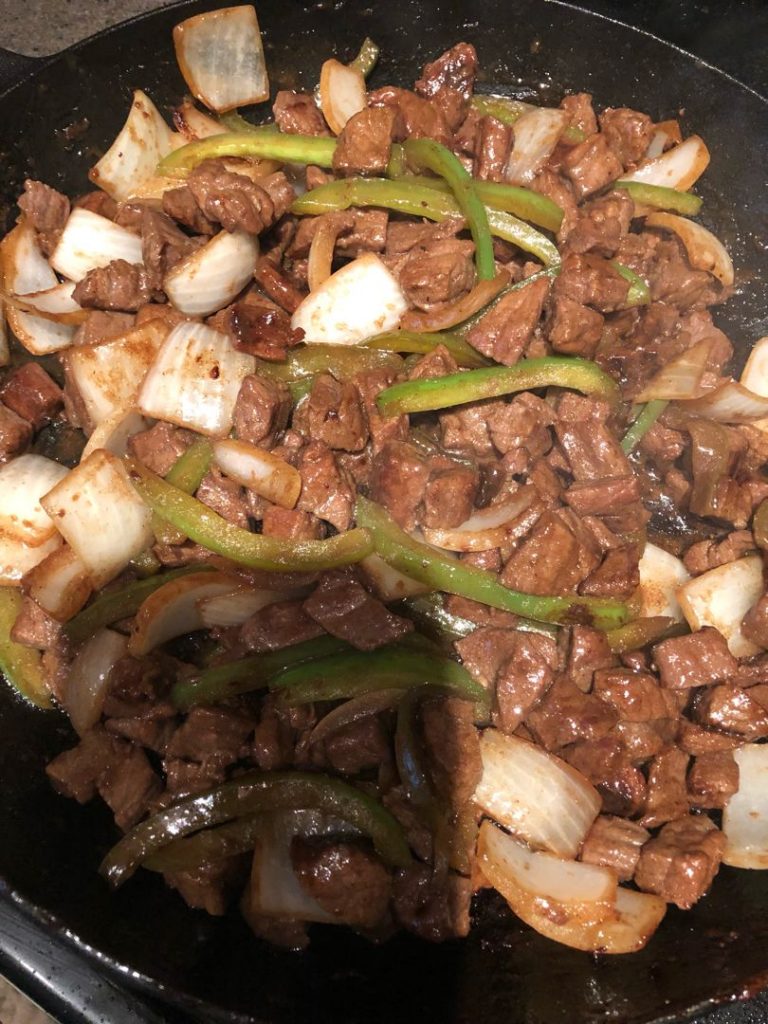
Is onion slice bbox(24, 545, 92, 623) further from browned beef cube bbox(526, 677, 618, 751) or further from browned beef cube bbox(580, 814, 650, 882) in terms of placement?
browned beef cube bbox(580, 814, 650, 882)

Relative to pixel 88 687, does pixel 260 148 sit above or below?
above

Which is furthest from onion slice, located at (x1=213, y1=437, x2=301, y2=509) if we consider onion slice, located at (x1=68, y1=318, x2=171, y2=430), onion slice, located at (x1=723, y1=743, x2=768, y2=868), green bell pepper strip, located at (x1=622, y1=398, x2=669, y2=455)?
onion slice, located at (x1=723, y1=743, x2=768, y2=868)

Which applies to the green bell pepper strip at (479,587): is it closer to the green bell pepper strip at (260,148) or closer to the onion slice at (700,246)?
the onion slice at (700,246)

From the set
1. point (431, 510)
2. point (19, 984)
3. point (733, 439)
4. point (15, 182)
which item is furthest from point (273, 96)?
point (19, 984)

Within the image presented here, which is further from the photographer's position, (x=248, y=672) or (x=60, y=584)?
(x=60, y=584)

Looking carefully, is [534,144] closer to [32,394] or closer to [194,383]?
[194,383]

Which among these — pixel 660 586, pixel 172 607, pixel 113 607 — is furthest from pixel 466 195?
pixel 113 607
